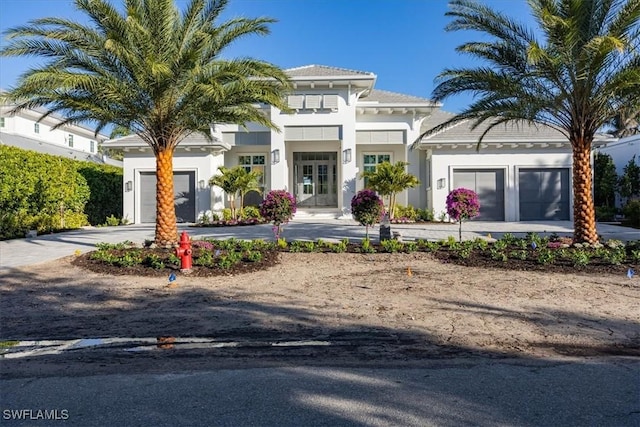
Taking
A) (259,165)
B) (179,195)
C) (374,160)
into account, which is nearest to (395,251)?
(374,160)

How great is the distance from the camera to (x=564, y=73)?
32.4 feet

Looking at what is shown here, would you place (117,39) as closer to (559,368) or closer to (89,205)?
(559,368)

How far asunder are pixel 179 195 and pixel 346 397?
62.9ft

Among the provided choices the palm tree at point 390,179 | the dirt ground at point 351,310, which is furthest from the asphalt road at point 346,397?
the palm tree at point 390,179

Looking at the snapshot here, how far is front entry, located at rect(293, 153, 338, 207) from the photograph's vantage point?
914 inches

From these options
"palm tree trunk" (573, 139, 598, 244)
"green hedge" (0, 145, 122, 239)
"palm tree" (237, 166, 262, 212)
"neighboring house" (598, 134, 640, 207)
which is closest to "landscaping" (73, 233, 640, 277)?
"palm tree trunk" (573, 139, 598, 244)

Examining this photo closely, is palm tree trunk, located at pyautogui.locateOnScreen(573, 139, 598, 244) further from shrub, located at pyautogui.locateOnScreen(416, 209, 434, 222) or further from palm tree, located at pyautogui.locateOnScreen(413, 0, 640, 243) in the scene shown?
shrub, located at pyautogui.locateOnScreen(416, 209, 434, 222)

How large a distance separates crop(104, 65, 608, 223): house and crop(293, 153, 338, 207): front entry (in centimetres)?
53

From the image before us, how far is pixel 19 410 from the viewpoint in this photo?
10.5 ft

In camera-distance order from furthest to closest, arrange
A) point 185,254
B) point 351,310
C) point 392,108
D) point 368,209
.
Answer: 1. point 392,108
2. point 368,209
3. point 185,254
4. point 351,310

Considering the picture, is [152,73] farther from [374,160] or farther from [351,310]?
[374,160]

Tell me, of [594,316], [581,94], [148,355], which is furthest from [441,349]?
[581,94]

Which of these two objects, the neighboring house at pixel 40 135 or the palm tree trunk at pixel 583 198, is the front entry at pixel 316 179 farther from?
the neighboring house at pixel 40 135

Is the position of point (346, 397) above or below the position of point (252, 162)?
below
